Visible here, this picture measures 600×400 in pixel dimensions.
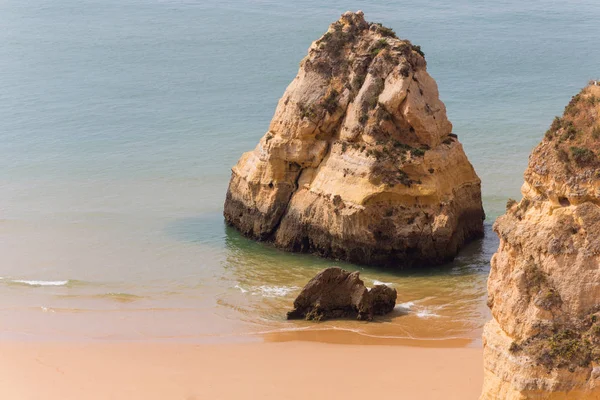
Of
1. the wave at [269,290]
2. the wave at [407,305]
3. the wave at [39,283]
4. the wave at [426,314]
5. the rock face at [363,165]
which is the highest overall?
the rock face at [363,165]

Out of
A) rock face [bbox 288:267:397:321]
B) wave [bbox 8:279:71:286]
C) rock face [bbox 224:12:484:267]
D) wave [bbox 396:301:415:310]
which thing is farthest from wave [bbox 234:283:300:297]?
wave [bbox 8:279:71:286]

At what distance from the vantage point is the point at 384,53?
36.6 metres

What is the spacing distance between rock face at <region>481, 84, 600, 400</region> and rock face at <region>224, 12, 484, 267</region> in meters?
13.7

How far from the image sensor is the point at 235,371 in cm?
2767

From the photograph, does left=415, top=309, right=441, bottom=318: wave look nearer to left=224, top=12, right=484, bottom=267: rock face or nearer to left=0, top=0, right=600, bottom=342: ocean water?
left=0, top=0, right=600, bottom=342: ocean water

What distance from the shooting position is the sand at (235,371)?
85.7ft

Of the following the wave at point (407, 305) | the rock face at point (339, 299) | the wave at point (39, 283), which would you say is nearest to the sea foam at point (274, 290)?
the rock face at point (339, 299)

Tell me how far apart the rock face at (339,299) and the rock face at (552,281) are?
947 centimetres

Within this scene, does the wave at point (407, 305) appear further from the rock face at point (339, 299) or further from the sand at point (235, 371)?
the sand at point (235, 371)

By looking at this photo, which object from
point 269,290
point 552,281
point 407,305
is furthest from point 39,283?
point 552,281

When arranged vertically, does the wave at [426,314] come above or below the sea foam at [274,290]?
above

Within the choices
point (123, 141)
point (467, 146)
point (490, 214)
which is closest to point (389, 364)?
point (490, 214)

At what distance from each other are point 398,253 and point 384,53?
7.01 metres

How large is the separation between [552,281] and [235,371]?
33.7 feet
